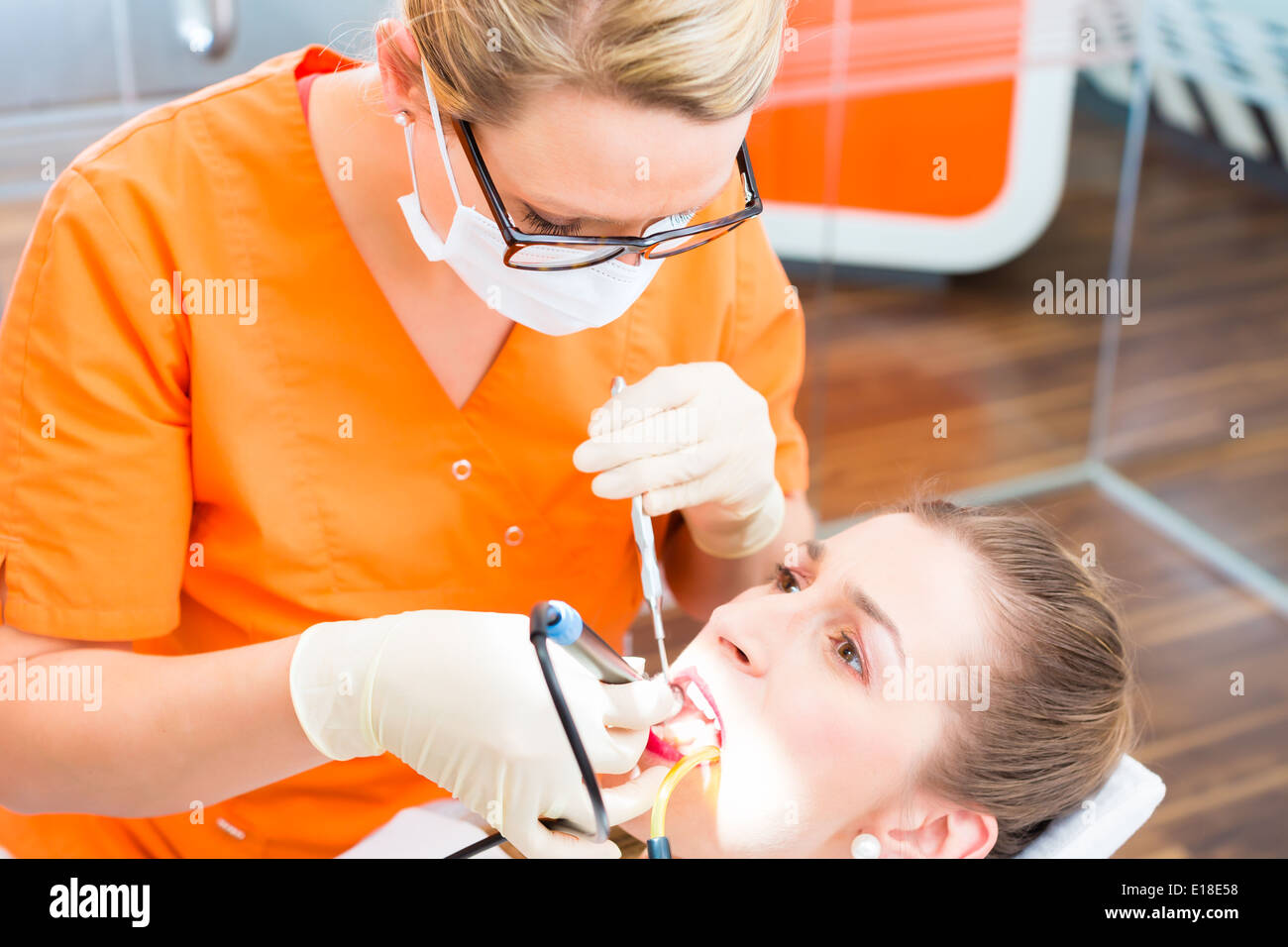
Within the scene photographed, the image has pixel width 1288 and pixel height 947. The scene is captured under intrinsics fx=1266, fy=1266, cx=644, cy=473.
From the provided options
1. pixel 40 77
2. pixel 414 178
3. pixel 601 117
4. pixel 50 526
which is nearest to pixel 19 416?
pixel 50 526

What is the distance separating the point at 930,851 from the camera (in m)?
1.23

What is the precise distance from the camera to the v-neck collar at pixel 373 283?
1.16 m

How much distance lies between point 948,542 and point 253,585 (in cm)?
68

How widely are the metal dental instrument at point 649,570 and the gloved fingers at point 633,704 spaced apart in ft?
0.38

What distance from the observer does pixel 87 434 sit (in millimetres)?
1032

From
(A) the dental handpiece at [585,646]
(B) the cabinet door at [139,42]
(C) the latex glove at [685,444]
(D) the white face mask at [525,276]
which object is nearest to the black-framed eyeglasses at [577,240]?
(D) the white face mask at [525,276]

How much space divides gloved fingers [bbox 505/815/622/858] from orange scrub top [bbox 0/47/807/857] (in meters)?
0.27

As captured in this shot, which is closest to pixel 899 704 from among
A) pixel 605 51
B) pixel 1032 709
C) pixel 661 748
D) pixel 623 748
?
pixel 1032 709

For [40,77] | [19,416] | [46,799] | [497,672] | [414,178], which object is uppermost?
[40,77]

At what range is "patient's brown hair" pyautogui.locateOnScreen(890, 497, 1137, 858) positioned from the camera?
123cm

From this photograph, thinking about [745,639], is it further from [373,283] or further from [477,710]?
[373,283]

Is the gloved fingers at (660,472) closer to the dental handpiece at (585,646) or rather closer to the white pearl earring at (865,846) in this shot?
the dental handpiece at (585,646)

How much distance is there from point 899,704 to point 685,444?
1.09ft
